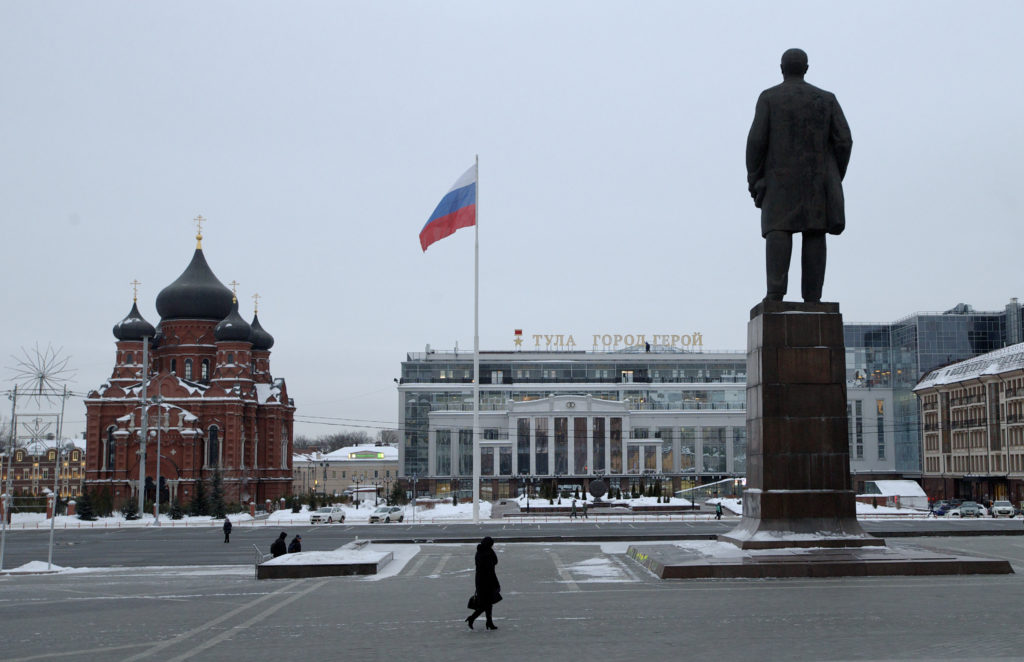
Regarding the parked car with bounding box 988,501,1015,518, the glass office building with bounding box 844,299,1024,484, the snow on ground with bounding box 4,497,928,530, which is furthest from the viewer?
the glass office building with bounding box 844,299,1024,484

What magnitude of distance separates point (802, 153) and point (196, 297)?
87939mm

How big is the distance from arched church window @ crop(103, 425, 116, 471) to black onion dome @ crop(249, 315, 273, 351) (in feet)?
60.7

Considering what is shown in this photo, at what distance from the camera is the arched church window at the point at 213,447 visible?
9512cm

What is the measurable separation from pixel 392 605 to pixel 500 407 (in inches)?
3786

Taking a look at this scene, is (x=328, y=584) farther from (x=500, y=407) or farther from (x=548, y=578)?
(x=500, y=407)

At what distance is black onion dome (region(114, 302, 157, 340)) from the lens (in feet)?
325

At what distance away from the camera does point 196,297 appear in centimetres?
10319

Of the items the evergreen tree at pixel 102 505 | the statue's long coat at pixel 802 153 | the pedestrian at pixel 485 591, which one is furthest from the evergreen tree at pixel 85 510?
the pedestrian at pixel 485 591

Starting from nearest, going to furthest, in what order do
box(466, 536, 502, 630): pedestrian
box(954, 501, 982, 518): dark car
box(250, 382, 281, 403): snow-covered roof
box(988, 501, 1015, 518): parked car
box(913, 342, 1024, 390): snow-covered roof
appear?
box(466, 536, 502, 630): pedestrian
box(954, 501, 982, 518): dark car
box(988, 501, 1015, 518): parked car
box(913, 342, 1024, 390): snow-covered roof
box(250, 382, 281, 403): snow-covered roof

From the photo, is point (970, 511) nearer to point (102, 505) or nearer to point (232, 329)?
point (102, 505)

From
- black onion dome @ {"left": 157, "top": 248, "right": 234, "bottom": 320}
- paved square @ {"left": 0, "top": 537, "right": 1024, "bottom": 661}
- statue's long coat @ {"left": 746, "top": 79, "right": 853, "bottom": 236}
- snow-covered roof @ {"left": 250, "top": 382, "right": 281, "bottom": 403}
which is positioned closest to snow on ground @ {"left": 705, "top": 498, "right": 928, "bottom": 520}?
statue's long coat @ {"left": 746, "top": 79, "right": 853, "bottom": 236}

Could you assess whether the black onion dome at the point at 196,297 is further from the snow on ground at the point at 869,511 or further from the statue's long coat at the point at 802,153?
the statue's long coat at the point at 802,153

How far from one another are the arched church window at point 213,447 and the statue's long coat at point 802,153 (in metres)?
79.3

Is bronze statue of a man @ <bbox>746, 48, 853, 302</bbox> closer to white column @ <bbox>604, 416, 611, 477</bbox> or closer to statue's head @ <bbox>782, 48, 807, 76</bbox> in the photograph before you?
statue's head @ <bbox>782, 48, 807, 76</bbox>
